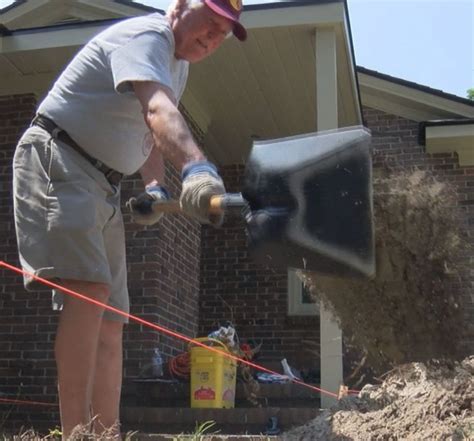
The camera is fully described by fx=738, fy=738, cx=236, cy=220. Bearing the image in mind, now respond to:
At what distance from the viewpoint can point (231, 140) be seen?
838 cm

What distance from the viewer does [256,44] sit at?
20.0 feet

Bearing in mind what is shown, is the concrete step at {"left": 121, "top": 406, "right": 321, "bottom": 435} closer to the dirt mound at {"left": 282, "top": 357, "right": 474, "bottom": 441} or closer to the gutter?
the dirt mound at {"left": 282, "top": 357, "right": 474, "bottom": 441}

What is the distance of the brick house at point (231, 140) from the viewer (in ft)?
19.6

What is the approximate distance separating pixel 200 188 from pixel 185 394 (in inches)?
159

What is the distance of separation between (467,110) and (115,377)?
648 centimetres

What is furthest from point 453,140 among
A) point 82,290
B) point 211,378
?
point 82,290

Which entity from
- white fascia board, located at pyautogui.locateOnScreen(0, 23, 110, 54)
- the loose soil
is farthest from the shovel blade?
white fascia board, located at pyautogui.locateOnScreen(0, 23, 110, 54)

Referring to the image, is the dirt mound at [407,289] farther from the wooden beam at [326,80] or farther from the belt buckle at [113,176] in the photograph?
the belt buckle at [113,176]

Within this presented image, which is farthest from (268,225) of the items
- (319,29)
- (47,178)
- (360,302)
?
(319,29)

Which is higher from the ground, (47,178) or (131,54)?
(131,54)

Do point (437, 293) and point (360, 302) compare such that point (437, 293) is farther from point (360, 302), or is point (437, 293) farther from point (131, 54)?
point (131, 54)

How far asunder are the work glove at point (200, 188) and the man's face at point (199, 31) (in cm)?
70

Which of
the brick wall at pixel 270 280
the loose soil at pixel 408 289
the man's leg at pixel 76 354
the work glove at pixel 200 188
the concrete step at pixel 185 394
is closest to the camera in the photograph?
the work glove at pixel 200 188

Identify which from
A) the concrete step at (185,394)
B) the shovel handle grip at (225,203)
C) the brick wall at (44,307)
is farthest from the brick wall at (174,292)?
the shovel handle grip at (225,203)
